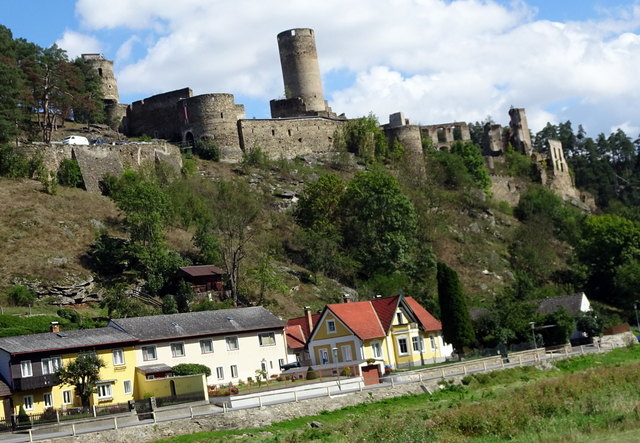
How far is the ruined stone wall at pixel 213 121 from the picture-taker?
85125 millimetres

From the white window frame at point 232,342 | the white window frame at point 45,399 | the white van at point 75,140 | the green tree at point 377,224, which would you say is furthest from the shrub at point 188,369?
the white van at point 75,140

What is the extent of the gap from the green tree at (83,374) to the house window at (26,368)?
4.13 ft

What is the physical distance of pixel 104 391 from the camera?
142 feet

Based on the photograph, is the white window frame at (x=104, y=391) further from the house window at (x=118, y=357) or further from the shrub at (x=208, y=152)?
the shrub at (x=208, y=152)

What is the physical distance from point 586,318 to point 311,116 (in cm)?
4005

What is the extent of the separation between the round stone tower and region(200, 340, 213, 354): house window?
52.4 m

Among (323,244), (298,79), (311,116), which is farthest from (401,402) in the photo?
(298,79)

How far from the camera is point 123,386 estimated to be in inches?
1736

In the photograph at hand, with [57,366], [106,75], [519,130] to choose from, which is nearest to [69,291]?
[57,366]

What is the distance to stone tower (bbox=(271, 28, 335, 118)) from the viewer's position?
9838cm

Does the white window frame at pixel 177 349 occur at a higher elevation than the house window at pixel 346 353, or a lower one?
higher

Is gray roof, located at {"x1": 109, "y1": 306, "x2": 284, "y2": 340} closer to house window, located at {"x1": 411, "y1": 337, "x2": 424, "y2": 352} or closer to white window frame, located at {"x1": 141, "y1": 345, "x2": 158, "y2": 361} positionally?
white window frame, located at {"x1": 141, "y1": 345, "x2": 158, "y2": 361}

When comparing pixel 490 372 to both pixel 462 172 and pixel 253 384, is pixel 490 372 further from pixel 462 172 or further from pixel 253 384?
pixel 462 172

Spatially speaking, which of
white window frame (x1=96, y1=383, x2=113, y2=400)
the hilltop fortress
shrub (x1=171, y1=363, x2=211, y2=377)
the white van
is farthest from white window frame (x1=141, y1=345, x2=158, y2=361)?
the hilltop fortress
